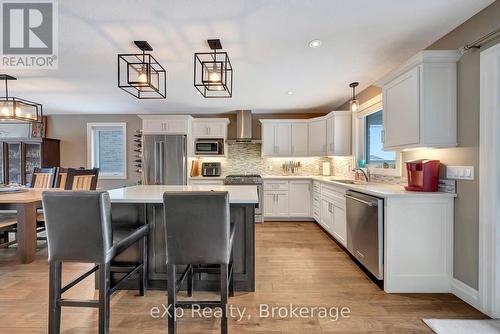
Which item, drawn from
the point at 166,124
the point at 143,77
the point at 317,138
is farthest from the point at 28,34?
the point at 317,138

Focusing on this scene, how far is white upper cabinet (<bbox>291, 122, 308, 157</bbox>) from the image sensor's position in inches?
206

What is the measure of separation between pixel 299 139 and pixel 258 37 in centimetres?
315

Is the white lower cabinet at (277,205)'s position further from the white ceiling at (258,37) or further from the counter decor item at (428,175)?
the counter decor item at (428,175)

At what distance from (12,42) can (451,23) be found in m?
4.12

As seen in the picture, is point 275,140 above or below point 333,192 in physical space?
above

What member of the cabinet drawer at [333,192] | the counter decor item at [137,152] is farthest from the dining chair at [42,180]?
the cabinet drawer at [333,192]

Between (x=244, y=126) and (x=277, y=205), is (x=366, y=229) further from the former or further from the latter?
(x=244, y=126)

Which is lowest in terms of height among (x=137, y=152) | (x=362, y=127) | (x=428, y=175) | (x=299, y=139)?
(x=428, y=175)

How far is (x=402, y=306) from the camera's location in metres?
2.04

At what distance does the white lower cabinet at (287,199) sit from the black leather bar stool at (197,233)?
3298 mm

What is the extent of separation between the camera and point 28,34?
2293 mm

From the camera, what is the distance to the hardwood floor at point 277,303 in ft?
5.85

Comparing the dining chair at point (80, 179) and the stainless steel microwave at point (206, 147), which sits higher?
the stainless steel microwave at point (206, 147)

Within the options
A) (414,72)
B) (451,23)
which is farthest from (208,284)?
(451,23)
